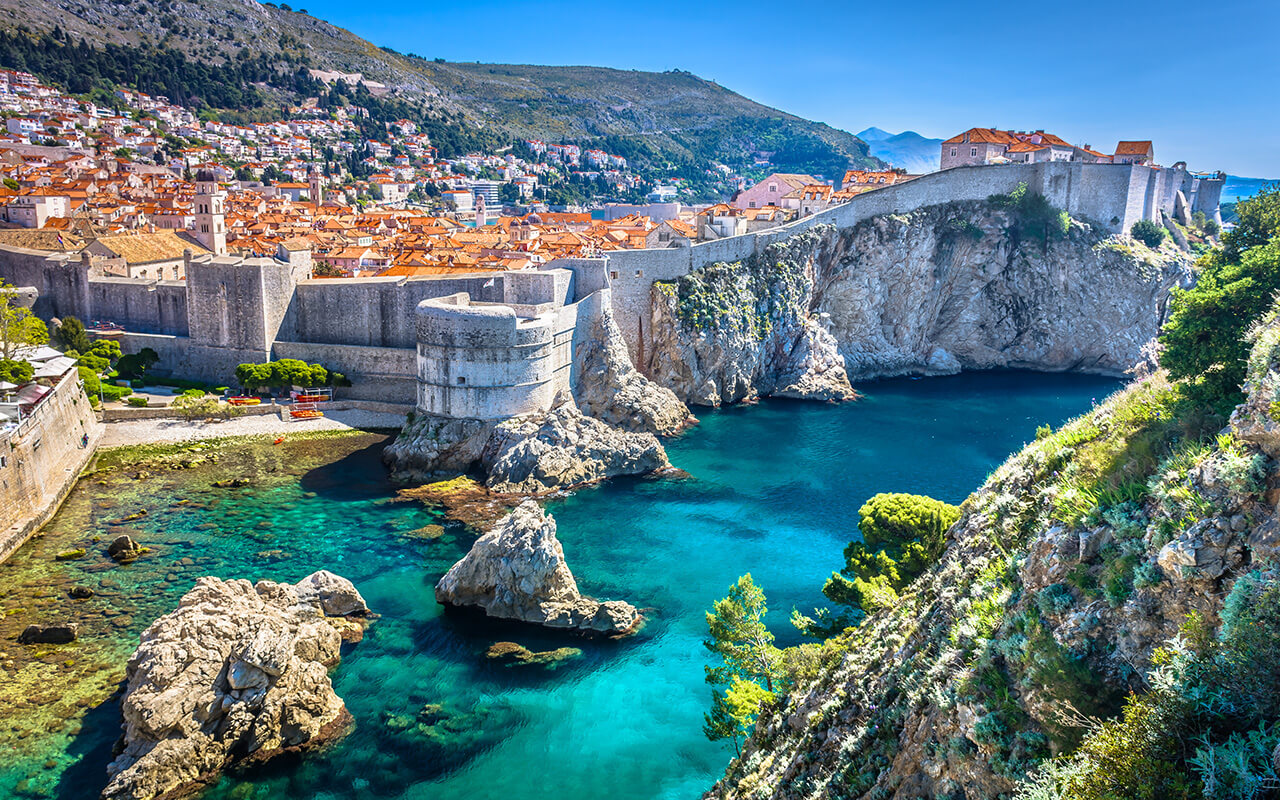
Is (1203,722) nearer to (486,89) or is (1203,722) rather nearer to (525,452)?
(525,452)

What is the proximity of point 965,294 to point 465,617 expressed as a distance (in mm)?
37775

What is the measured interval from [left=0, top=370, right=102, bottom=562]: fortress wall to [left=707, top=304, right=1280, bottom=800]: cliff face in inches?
743

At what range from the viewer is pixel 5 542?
1941 cm

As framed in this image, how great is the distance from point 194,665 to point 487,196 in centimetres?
7967

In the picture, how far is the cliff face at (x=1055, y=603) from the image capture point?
17.1 ft

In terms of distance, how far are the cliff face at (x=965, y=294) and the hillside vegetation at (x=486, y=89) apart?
78404 mm

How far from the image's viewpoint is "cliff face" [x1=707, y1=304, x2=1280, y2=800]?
17.1ft

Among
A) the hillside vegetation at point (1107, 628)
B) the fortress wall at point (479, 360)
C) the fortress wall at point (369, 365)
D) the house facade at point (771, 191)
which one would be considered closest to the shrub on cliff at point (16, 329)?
the fortress wall at point (369, 365)

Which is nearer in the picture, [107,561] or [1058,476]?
[1058,476]

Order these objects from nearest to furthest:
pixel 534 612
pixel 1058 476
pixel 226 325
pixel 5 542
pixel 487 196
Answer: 1. pixel 1058 476
2. pixel 534 612
3. pixel 5 542
4. pixel 226 325
5. pixel 487 196

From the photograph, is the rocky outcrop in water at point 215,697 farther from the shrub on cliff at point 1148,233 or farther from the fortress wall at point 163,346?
the shrub on cliff at point 1148,233

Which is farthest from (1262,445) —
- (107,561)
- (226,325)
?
(226,325)

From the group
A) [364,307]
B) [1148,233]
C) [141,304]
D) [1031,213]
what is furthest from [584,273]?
[1148,233]

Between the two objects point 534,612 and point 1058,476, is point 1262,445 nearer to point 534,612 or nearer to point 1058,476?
point 1058,476
